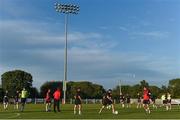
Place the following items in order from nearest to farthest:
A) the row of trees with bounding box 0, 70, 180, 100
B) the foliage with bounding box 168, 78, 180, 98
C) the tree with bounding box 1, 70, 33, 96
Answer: the row of trees with bounding box 0, 70, 180, 100 < the tree with bounding box 1, 70, 33, 96 < the foliage with bounding box 168, 78, 180, 98

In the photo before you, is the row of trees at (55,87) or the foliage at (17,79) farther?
the foliage at (17,79)

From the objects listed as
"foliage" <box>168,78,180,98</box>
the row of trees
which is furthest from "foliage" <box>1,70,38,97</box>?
"foliage" <box>168,78,180,98</box>

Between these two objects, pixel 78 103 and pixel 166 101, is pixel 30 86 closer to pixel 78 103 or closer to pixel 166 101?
pixel 166 101

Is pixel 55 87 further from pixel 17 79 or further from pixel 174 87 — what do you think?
pixel 174 87

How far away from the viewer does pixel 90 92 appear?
163 meters

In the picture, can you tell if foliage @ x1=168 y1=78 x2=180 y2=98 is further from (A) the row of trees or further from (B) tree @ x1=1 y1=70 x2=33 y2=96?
(B) tree @ x1=1 y1=70 x2=33 y2=96

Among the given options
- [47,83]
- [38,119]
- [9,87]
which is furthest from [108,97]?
[47,83]

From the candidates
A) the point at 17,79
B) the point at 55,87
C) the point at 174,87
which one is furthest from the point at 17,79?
the point at 174,87

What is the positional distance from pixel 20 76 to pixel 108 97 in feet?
351

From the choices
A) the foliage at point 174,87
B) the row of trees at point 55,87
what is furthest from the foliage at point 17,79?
the foliage at point 174,87

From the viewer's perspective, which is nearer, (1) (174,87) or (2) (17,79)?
(2) (17,79)

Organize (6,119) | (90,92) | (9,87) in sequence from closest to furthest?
(6,119), (9,87), (90,92)

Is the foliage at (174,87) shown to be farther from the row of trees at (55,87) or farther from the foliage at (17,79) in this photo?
the foliage at (17,79)

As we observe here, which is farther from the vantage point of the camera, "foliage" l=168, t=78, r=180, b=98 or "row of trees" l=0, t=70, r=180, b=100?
"foliage" l=168, t=78, r=180, b=98
